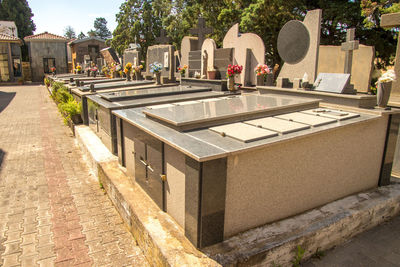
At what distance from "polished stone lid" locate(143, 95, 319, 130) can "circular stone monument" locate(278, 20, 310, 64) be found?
1577 mm

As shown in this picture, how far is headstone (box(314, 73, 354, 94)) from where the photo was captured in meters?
5.02

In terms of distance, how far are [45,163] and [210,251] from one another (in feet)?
17.1

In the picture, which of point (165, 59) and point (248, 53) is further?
point (165, 59)

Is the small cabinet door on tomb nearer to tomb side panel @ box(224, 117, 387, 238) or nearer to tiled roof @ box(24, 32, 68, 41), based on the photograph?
tomb side panel @ box(224, 117, 387, 238)

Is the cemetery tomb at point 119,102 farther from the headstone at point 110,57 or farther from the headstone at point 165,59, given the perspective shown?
the headstone at point 110,57

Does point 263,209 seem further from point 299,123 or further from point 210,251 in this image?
point 299,123

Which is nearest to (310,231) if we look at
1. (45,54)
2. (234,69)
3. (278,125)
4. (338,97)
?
(278,125)

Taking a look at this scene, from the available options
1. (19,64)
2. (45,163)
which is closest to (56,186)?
(45,163)

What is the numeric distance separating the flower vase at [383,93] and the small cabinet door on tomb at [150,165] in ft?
11.5

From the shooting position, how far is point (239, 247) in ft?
9.91

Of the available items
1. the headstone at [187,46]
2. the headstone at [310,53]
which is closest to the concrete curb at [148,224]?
the headstone at [310,53]

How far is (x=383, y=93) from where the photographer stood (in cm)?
460

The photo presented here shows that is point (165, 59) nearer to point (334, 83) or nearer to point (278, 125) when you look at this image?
point (334, 83)

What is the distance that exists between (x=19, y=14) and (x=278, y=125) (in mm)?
Result: 48535
